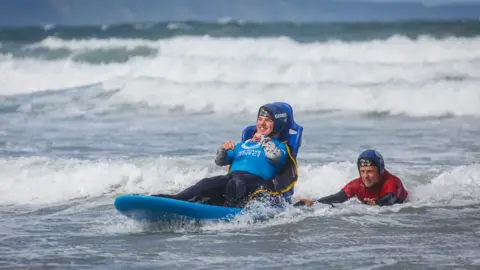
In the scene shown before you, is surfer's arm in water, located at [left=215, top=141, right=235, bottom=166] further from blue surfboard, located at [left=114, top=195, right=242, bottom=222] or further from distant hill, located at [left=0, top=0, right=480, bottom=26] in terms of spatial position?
distant hill, located at [left=0, top=0, right=480, bottom=26]

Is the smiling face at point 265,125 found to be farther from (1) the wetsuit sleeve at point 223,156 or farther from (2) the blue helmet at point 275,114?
(1) the wetsuit sleeve at point 223,156

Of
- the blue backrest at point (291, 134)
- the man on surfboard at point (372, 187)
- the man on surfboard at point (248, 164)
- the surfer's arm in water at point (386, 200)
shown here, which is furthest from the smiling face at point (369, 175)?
the man on surfboard at point (248, 164)

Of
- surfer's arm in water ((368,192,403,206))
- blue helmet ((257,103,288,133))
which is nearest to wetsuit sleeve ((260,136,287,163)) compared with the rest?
blue helmet ((257,103,288,133))

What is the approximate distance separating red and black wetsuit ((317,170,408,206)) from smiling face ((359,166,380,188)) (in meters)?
0.10

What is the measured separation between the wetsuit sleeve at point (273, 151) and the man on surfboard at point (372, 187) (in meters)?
0.52

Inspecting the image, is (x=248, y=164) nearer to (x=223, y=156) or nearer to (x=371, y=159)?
(x=223, y=156)

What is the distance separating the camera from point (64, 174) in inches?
503

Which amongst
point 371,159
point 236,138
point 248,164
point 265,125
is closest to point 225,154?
point 248,164

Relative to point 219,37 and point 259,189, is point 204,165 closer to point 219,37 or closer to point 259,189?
point 259,189

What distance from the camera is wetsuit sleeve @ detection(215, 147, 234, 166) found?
985 centimetres

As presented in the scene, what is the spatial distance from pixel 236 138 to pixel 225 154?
617 centimetres

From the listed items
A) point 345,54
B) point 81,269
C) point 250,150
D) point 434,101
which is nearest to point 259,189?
point 250,150

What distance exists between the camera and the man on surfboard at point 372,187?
32.2 feet

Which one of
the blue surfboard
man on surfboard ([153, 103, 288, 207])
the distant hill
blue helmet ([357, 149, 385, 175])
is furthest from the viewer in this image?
the distant hill
